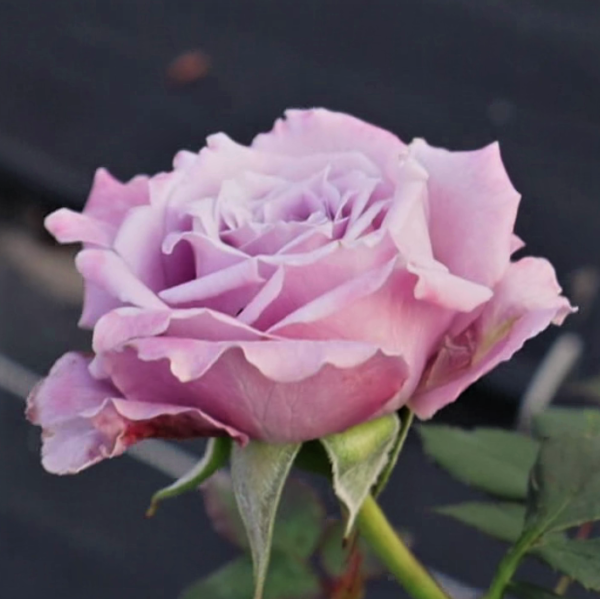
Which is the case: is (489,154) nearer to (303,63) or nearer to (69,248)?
(69,248)

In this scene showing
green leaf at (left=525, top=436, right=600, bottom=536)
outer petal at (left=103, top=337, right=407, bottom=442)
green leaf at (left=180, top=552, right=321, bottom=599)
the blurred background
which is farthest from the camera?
the blurred background

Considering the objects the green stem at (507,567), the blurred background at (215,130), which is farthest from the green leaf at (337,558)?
the blurred background at (215,130)

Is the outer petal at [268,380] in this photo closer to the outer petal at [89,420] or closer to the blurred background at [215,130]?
the outer petal at [89,420]

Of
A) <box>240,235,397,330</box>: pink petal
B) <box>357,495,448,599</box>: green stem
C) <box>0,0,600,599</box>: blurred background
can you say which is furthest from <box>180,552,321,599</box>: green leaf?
<box>0,0,600,599</box>: blurred background

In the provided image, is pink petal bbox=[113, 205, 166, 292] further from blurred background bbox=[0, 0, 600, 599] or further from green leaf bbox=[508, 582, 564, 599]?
blurred background bbox=[0, 0, 600, 599]

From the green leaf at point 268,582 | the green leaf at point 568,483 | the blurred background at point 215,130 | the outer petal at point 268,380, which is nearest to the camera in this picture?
the outer petal at point 268,380

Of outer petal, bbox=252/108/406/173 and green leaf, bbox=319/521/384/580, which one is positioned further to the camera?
green leaf, bbox=319/521/384/580
